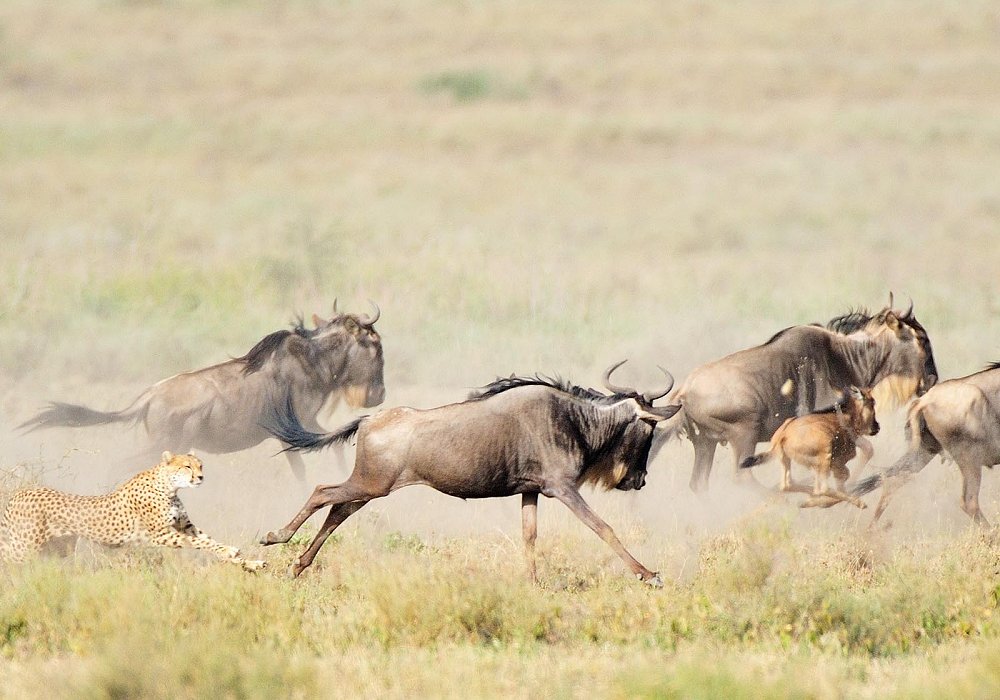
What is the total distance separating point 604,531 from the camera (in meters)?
8.84

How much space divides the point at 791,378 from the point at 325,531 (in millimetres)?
3940

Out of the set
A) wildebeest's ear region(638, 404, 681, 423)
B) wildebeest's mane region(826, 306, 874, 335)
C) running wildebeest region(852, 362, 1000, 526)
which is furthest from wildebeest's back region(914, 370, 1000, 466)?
wildebeest's ear region(638, 404, 681, 423)

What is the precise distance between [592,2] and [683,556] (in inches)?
1846

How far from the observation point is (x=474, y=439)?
9.08 meters

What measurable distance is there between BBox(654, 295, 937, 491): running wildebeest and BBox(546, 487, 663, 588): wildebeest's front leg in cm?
236

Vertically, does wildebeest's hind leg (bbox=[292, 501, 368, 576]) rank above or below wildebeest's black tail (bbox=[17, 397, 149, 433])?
below

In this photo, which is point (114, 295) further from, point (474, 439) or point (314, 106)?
point (314, 106)

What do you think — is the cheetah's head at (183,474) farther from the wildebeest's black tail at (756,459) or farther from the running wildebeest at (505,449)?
the wildebeest's black tail at (756,459)

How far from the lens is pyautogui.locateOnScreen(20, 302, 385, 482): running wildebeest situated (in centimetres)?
1148

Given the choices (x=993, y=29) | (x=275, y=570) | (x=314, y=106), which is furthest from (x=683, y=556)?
(x=993, y=29)

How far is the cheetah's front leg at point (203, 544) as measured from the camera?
8828 mm

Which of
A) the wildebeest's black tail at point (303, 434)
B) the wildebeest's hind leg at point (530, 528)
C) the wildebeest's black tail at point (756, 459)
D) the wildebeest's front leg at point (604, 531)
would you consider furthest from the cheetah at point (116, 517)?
the wildebeest's black tail at point (756, 459)

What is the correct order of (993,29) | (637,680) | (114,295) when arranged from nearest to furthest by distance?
(637,680) < (114,295) < (993,29)

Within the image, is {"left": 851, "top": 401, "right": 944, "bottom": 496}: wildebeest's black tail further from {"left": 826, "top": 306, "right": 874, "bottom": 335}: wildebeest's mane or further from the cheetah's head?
the cheetah's head
